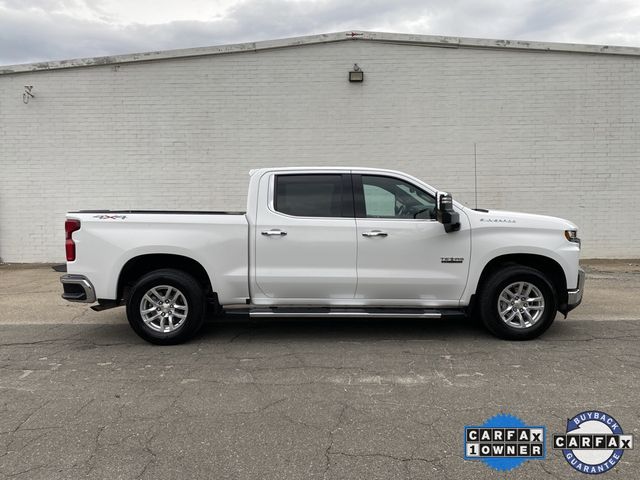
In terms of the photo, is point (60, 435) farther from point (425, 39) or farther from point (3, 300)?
point (425, 39)

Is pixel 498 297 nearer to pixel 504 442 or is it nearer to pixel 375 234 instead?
pixel 375 234

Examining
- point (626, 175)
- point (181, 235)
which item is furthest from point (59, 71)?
point (626, 175)

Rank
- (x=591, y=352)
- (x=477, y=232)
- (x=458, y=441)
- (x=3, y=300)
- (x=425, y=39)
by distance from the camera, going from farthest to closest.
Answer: (x=425, y=39) → (x=3, y=300) → (x=477, y=232) → (x=591, y=352) → (x=458, y=441)

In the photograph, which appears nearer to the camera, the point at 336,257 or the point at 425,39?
the point at 336,257

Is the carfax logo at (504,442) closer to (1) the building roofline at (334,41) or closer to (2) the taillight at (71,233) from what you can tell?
(2) the taillight at (71,233)

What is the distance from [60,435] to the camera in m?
3.31

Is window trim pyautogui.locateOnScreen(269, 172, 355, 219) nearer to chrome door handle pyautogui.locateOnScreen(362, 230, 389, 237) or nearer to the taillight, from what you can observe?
chrome door handle pyautogui.locateOnScreen(362, 230, 389, 237)

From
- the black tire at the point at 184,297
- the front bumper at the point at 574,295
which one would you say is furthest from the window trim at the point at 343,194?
the front bumper at the point at 574,295

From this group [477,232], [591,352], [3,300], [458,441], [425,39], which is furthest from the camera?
[425,39]

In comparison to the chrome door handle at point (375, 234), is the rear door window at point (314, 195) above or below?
above

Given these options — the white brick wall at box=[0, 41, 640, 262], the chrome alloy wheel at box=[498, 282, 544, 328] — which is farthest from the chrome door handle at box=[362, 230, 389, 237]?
the white brick wall at box=[0, 41, 640, 262]

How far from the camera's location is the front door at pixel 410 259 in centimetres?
528

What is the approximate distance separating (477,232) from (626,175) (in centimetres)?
838

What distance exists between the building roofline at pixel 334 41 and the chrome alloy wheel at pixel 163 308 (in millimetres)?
7778
